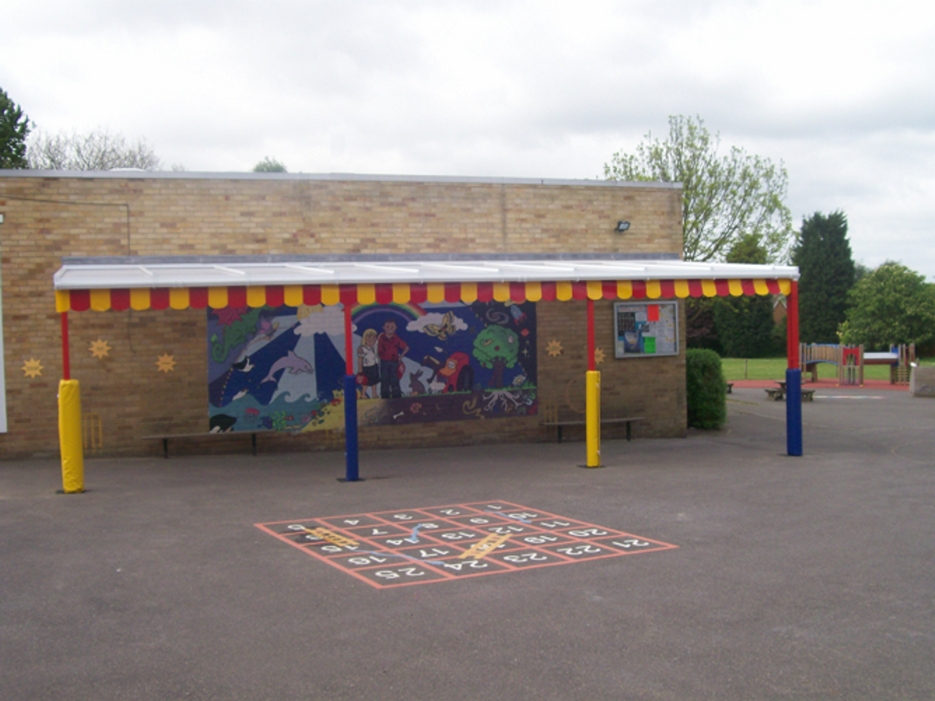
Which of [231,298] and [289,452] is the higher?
[231,298]

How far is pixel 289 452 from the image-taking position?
14438 mm

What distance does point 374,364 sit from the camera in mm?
14773

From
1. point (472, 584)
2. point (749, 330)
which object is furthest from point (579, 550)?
point (749, 330)

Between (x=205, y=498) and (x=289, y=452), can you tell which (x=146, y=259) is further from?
(x=205, y=498)

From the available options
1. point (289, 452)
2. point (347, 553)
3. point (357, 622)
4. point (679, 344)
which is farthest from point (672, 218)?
point (357, 622)

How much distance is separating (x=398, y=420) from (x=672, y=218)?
608 cm

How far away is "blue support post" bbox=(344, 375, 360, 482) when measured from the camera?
38.5 ft

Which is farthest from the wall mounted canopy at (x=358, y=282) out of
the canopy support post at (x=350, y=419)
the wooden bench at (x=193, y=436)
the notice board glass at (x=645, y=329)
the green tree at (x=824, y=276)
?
the green tree at (x=824, y=276)

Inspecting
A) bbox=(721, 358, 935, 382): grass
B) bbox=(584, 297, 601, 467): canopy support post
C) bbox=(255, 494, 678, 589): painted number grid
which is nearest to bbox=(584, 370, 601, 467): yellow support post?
bbox=(584, 297, 601, 467): canopy support post

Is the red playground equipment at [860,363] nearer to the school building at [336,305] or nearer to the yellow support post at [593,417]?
the school building at [336,305]

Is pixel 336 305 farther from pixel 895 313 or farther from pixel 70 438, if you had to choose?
pixel 895 313

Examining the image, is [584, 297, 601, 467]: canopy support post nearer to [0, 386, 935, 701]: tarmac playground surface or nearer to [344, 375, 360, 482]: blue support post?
[0, 386, 935, 701]: tarmac playground surface

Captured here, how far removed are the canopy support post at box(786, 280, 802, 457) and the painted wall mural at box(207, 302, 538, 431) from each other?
13.6ft

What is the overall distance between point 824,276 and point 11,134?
47503 millimetres
